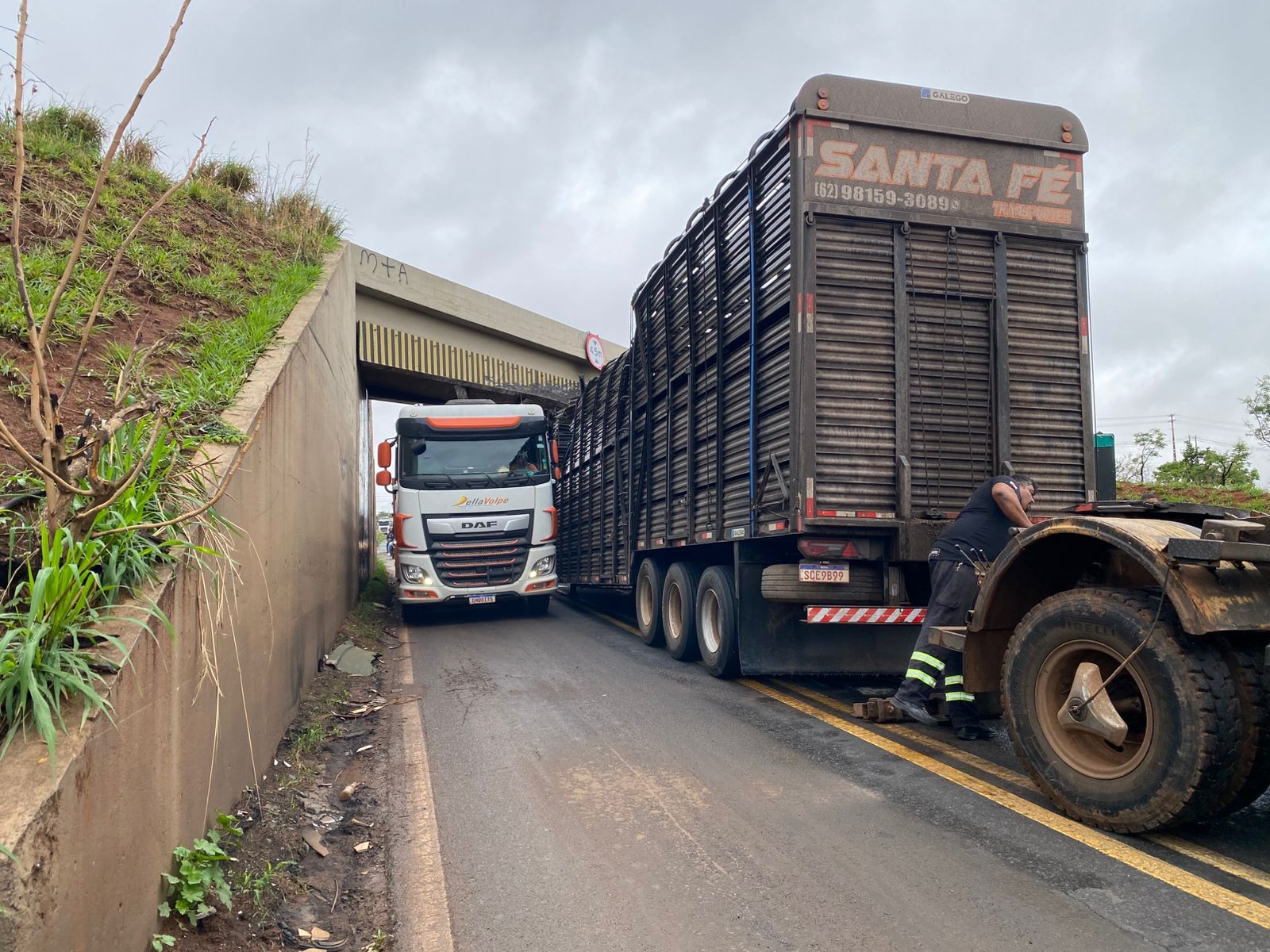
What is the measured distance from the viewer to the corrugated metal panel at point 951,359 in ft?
22.0

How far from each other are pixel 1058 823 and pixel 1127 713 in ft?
1.91

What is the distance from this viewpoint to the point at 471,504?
1272cm

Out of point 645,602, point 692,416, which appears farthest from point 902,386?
point 645,602

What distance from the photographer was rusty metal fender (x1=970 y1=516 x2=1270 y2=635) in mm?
3432

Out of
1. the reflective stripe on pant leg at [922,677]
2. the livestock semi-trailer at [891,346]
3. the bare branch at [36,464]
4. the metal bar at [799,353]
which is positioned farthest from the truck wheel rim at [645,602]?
the bare branch at [36,464]

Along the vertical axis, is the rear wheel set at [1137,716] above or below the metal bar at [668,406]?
below

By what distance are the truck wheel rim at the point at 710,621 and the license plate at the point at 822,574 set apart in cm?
166

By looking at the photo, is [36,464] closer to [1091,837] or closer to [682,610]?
[1091,837]

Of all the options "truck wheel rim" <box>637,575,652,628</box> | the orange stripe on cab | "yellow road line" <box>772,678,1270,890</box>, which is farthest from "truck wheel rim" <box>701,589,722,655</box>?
the orange stripe on cab

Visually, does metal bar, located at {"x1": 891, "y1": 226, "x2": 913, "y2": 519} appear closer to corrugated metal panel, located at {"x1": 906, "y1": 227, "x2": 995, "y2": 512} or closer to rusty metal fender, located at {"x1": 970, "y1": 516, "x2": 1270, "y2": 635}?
corrugated metal panel, located at {"x1": 906, "y1": 227, "x2": 995, "y2": 512}

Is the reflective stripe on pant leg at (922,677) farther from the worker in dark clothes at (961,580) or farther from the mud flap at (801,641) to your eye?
the mud flap at (801,641)

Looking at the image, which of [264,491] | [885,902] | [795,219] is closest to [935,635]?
[885,902]

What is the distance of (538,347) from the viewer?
2177cm

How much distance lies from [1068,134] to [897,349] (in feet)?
7.36
